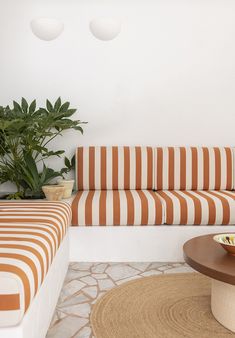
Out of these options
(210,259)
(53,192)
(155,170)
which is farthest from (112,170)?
(210,259)

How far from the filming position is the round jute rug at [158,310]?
1.63m

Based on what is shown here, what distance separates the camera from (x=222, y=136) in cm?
340

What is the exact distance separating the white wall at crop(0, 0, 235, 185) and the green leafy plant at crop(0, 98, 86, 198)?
305 millimetres

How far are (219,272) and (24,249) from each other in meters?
0.81

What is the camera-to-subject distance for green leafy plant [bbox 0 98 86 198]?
2.64 meters

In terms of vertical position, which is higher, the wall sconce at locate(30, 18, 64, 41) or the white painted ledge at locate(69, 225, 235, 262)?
the wall sconce at locate(30, 18, 64, 41)

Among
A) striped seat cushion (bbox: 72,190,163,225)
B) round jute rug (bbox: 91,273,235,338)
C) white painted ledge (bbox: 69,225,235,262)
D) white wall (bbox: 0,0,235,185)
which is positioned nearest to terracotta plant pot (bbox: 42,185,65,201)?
striped seat cushion (bbox: 72,190,163,225)

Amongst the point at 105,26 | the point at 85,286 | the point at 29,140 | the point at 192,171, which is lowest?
the point at 85,286

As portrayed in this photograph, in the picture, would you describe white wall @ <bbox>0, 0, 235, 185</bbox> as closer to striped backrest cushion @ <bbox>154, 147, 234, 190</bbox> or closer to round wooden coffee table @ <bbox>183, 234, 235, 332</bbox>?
striped backrest cushion @ <bbox>154, 147, 234, 190</bbox>

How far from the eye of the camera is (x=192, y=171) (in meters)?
3.12

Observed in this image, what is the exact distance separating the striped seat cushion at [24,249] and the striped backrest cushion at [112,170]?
831 mm

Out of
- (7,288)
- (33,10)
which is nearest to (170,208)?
(7,288)

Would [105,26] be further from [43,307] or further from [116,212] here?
[43,307]

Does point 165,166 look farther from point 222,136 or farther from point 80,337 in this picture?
point 80,337
